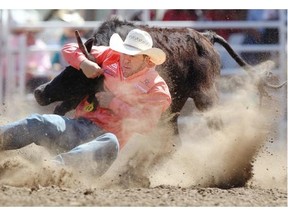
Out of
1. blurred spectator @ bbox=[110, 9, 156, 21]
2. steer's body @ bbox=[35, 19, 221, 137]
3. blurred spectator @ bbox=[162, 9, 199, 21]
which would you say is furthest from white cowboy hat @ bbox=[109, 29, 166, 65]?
blurred spectator @ bbox=[162, 9, 199, 21]

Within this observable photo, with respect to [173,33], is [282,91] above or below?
below

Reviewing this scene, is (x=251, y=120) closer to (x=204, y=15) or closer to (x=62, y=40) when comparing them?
(x=204, y=15)

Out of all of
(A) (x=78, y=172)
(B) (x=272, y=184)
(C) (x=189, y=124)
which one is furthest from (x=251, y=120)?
(A) (x=78, y=172)

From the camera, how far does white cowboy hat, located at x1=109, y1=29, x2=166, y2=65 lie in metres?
5.37

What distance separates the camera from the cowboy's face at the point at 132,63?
5.39 meters

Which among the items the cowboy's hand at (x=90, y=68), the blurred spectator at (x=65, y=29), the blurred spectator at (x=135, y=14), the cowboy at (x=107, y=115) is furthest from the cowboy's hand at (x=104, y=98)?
the blurred spectator at (x=65, y=29)

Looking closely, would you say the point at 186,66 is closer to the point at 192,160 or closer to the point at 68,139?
the point at 192,160

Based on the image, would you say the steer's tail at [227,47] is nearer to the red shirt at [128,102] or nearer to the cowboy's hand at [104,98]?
the red shirt at [128,102]

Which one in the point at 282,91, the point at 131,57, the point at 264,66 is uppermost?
the point at 131,57

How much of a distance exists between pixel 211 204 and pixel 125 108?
995 mm

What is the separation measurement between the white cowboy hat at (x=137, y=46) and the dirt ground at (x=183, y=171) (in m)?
0.76

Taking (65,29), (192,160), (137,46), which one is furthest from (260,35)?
(137,46)

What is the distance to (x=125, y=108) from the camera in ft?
17.4

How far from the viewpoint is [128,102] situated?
5375 millimetres
